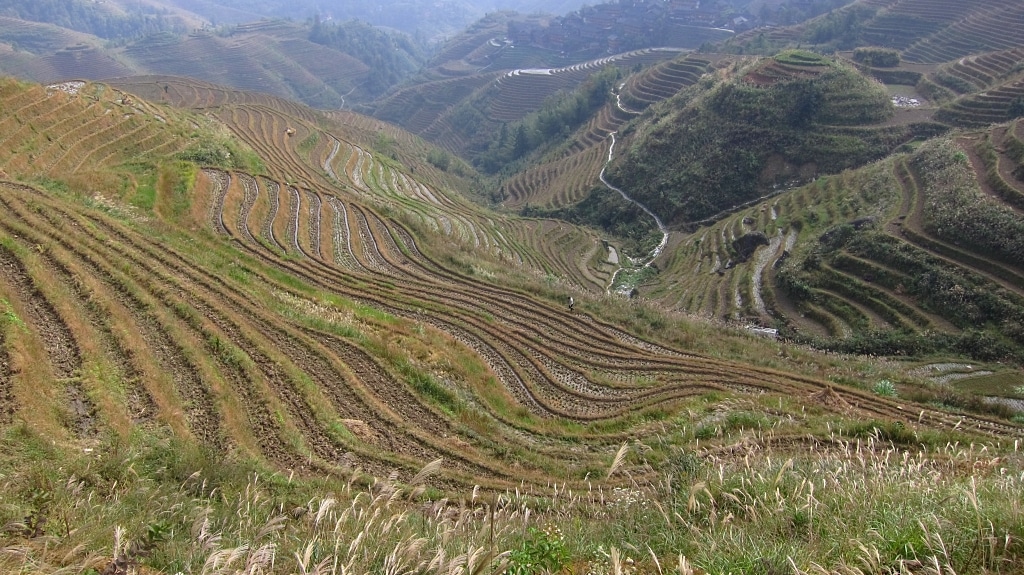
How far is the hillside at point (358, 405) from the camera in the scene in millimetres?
4812

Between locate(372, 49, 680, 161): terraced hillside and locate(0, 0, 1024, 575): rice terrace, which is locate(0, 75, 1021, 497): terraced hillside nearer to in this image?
locate(0, 0, 1024, 575): rice terrace

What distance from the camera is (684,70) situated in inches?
3091

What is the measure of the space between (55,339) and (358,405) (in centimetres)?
688

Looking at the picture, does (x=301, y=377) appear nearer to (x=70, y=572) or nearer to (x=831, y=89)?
(x=70, y=572)

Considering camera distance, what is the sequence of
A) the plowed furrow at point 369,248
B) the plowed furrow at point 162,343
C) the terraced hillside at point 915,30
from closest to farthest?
1. the plowed furrow at point 162,343
2. the plowed furrow at point 369,248
3. the terraced hillside at point 915,30

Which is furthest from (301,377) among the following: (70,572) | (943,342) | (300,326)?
(943,342)

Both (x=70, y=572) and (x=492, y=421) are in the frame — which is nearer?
(x=70, y=572)

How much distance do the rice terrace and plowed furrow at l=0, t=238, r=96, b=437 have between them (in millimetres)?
82

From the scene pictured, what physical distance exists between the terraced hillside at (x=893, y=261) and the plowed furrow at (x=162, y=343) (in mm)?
26492

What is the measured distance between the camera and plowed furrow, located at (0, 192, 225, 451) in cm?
1066

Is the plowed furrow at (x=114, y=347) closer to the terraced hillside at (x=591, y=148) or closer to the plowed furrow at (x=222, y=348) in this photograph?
the plowed furrow at (x=222, y=348)

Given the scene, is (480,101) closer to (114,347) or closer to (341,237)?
(341,237)

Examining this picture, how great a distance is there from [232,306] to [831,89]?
5784 cm

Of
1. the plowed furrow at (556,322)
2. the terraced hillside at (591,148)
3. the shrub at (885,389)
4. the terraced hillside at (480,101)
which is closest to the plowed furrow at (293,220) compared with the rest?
the plowed furrow at (556,322)
